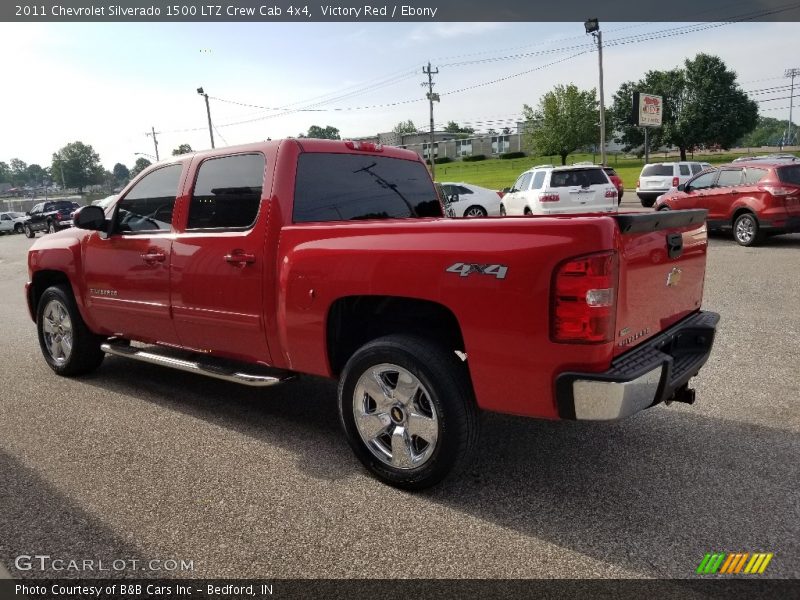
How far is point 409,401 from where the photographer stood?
320 centimetres

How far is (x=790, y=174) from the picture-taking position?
1178cm

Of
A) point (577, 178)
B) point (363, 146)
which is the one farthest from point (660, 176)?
point (363, 146)

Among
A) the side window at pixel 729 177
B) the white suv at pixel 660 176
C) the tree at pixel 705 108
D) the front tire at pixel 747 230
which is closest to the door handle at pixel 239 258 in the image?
the front tire at pixel 747 230

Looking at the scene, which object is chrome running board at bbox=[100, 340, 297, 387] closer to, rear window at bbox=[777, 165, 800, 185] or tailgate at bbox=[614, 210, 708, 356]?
tailgate at bbox=[614, 210, 708, 356]

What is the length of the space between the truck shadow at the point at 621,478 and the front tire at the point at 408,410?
0.60 feet

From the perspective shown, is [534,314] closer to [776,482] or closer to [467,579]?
[467,579]

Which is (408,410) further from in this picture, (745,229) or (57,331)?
(745,229)

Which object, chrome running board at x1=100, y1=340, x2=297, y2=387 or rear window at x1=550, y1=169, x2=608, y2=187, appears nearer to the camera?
chrome running board at x1=100, y1=340, x2=297, y2=387

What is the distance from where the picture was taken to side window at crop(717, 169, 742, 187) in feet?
41.8

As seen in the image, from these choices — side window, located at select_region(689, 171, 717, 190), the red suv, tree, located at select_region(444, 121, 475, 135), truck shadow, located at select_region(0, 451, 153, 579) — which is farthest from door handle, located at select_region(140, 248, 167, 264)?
tree, located at select_region(444, 121, 475, 135)

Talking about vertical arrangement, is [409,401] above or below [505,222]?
below

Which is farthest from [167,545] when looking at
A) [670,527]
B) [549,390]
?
[670,527]

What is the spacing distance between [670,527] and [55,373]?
17.7 feet

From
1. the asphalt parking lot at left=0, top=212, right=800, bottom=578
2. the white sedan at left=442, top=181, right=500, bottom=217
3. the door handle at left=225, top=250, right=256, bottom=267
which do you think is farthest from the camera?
the white sedan at left=442, top=181, right=500, bottom=217
